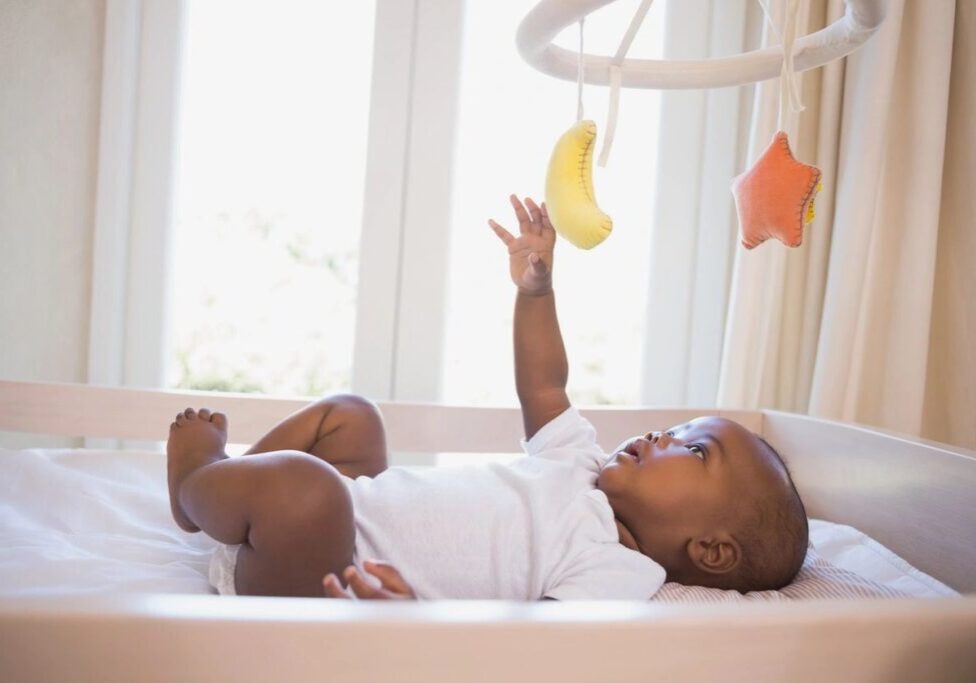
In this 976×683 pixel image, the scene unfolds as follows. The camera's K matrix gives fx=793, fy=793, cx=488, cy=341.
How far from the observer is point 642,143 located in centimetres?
186

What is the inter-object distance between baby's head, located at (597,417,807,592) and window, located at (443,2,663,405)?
0.89 metres

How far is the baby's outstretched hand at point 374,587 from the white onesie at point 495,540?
285 millimetres

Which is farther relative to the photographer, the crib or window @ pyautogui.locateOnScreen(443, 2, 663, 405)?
window @ pyautogui.locateOnScreen(443, 2, 663, 405)

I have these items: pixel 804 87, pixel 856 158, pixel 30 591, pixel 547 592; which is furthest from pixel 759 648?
pixel 804 87

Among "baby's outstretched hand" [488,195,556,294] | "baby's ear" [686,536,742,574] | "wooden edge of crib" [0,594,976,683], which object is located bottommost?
"baby's ear" [686,536,742,574]

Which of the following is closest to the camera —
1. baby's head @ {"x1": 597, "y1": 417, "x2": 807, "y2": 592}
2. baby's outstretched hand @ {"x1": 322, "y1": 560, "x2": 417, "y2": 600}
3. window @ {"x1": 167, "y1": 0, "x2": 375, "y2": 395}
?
baby's outstretched hand @ {"x1": 322, "y1": 560, "x2": 417, "y2": 600}

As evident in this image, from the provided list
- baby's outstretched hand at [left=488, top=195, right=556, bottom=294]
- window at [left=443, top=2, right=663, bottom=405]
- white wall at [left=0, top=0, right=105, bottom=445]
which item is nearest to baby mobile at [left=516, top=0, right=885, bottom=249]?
baby's outstretched hand at [left=488, top=195, right=556, bottom=294]

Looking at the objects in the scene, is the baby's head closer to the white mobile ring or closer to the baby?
the baby

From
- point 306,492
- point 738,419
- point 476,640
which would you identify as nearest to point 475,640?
point 476,640

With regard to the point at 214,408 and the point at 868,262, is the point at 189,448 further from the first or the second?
the point at 868,262

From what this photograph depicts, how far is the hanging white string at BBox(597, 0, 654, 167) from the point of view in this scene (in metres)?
0.81

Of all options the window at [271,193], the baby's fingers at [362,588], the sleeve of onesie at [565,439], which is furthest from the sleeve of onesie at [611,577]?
the window at [271,193]

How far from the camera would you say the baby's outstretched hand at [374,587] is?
1.67 feet

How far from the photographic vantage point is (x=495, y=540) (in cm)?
84
